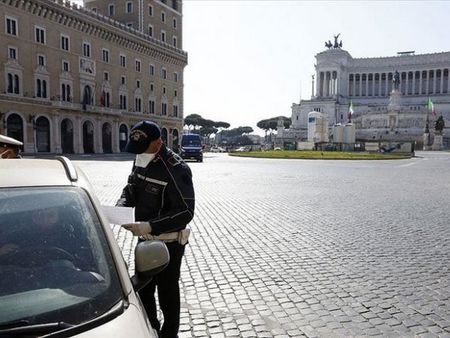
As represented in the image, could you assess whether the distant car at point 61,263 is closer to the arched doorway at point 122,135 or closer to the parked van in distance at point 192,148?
the parked van in distance at point 192,148

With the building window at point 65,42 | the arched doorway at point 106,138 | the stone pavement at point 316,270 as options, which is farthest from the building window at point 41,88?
the stone pavement at point 316,270

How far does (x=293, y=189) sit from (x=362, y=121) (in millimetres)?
71595

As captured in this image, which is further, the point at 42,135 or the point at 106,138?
the point at 106,138

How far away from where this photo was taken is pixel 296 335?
146 inches

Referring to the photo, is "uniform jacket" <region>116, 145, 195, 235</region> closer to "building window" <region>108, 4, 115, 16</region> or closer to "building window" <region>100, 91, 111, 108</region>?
"building window" <region>100, 91, 111, 108</region>

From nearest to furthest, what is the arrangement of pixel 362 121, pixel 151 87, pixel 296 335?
pixel 296 335
pixel 151 87
pixel 362 121

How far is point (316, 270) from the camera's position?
5.55m

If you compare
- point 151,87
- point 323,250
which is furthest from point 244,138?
point 323,250

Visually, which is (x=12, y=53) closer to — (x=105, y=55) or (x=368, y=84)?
(x=105, y=55)

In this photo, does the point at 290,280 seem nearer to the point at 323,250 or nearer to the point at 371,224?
the point at 323,250

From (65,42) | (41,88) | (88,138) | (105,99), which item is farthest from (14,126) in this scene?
(105,99)

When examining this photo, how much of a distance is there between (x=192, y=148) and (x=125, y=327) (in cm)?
3416

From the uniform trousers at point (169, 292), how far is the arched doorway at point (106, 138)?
53.2 m

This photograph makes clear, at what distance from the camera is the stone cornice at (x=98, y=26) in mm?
43906
